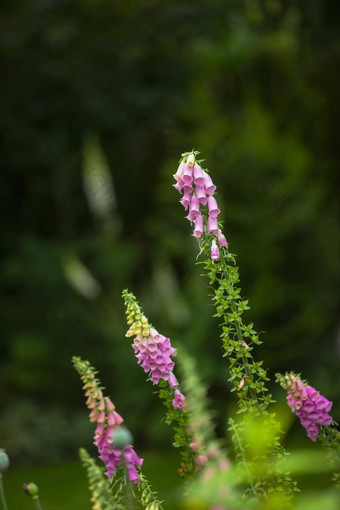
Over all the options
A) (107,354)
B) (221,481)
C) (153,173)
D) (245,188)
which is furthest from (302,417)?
(153,173)

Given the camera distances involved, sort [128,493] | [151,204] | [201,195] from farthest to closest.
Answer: [151,204], [201,195], [128,493]

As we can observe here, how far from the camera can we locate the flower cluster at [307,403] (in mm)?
1565

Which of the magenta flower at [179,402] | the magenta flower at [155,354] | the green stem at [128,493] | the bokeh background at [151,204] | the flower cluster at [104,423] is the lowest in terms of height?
the green stem at [128,493]

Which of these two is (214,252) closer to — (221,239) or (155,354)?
(221,239)

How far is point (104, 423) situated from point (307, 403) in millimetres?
449

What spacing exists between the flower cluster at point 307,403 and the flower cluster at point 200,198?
1.02 feet

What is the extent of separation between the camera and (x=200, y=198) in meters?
1.60

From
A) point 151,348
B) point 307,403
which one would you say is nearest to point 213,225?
point 151,348

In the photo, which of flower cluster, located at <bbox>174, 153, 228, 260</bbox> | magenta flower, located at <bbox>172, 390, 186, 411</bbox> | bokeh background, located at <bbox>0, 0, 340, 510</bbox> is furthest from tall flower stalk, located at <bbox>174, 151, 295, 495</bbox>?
bokeh background, located at <bbox>0, 0, 340, 510</bbox>

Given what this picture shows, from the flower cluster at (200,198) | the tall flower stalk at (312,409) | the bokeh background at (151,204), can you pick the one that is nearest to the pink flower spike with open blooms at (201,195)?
the flower cluster at (200,198)

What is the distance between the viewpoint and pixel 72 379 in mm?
8914

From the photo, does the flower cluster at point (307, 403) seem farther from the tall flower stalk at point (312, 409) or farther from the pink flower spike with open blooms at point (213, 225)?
the pink flower spike with open blooms at point (213, 225)

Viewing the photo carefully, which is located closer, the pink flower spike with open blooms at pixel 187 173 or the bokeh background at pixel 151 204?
the pink flower spike with open blooms at pixel 187 173

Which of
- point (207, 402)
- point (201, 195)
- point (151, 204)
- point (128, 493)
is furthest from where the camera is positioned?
point (151, 204)
